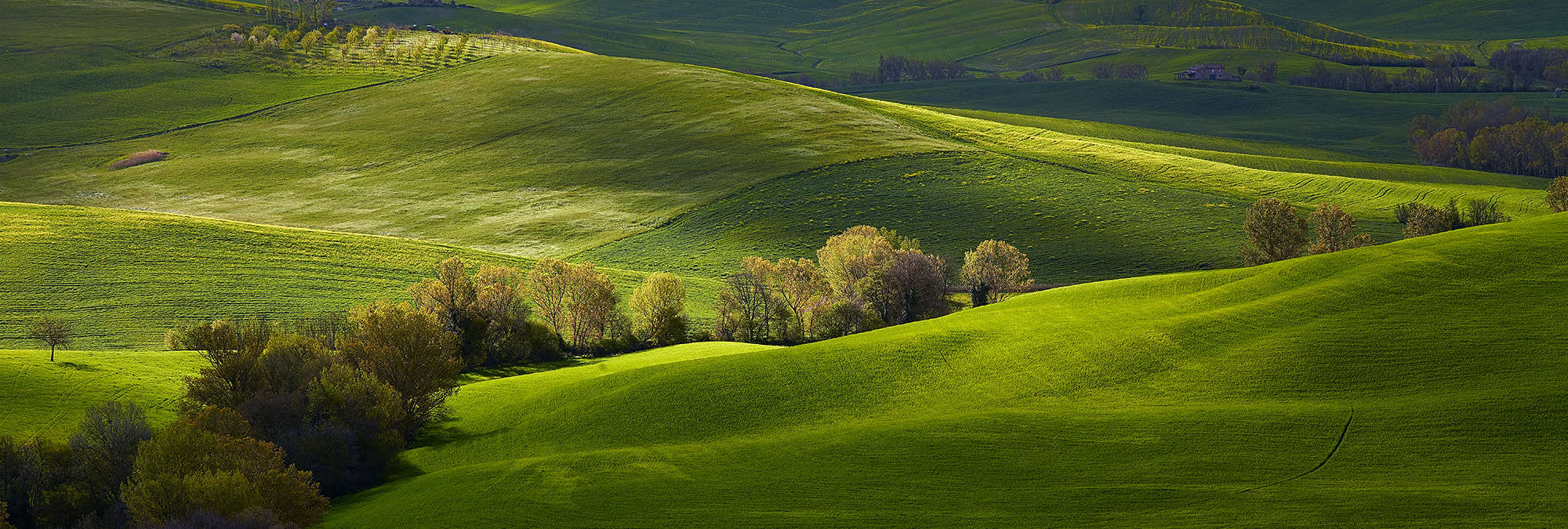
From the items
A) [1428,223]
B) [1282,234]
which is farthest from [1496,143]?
[1282,234]

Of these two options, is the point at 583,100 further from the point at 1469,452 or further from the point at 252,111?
the point at 1469,452

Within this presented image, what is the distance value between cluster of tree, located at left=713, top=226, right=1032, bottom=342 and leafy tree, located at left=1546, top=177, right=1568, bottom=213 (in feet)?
131

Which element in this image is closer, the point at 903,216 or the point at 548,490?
the point at 548,490

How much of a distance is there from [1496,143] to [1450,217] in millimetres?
72761

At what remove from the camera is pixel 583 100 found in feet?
452

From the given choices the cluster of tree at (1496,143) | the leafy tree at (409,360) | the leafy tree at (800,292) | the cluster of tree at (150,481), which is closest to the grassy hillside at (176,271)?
the leafy tree at (800,292)

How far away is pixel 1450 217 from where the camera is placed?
77812 millimetres

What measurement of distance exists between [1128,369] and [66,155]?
129 metres

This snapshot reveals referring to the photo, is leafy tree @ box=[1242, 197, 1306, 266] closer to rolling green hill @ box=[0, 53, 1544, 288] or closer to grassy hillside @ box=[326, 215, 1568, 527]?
rolling green hill @ box=[0, 53, 1544, 288]

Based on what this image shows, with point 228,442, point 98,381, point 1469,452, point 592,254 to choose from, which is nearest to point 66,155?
point 592,254

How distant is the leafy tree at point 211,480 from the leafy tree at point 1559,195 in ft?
279

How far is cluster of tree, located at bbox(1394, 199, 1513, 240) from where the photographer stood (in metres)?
75.4

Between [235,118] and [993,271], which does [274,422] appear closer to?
[993,271]

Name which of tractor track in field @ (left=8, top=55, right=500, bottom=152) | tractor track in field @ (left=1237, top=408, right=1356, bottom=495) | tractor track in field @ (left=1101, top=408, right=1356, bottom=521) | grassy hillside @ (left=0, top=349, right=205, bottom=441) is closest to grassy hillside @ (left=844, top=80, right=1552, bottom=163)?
tractor track in field @ (left=8, top=55, right=500, bottom=152)
